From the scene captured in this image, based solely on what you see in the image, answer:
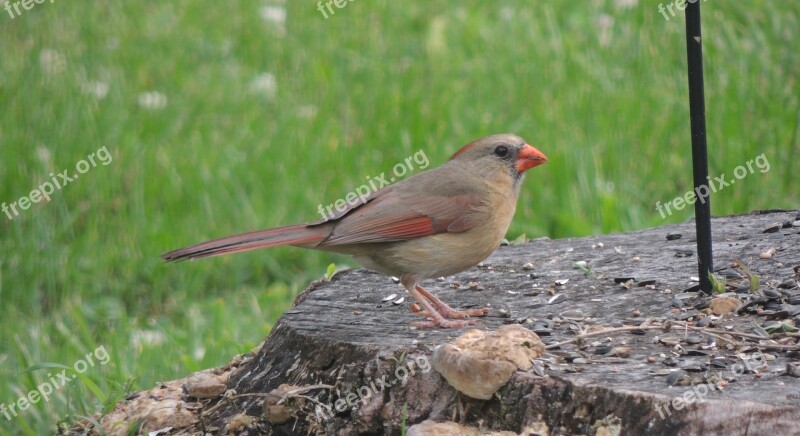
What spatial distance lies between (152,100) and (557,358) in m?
5.18

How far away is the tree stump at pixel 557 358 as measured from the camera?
3.00 meters

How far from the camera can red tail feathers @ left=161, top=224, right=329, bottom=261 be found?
3.77 metres

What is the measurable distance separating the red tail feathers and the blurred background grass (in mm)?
1354

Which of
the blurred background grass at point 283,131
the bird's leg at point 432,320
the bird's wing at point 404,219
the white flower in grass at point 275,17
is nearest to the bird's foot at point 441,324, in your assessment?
the bird's leg at point 432,320

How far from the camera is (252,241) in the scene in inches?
157

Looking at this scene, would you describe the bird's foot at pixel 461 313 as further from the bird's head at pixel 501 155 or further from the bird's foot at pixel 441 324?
the bird's head at pixel 501 155

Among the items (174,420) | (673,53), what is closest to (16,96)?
(174,420)

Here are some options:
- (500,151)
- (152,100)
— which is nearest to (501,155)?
(500,151)

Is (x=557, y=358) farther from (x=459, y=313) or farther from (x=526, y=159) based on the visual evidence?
(x=526, y=159)

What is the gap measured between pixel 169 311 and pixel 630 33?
12.6 ft

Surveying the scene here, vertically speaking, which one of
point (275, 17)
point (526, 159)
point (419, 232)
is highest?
point (275, 17)

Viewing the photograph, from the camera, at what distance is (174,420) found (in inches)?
156

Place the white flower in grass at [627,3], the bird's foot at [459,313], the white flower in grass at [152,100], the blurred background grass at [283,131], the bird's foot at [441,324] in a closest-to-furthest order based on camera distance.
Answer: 1. the bird's foot at [441,324]
2. the bird's foot at [459,313]
3. the blurred background grass at [283,131]
4. the white flower in grass at [152,100]
5. the white flower in grass at [627,3]

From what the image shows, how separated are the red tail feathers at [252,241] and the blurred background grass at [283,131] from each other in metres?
1.35
